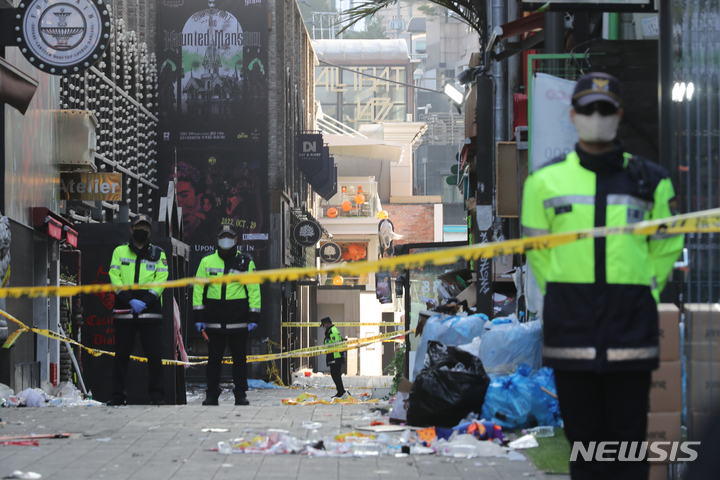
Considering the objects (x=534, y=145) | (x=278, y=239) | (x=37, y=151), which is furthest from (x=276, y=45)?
(x=534, y=145)

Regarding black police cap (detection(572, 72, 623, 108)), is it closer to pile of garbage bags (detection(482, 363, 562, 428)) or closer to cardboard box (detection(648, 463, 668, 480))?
cardboard box (detection(648, 463, 668, 480))

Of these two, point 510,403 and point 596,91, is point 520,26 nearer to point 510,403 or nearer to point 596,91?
point 510,403

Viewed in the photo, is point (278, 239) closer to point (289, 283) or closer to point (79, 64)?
point (289, 283)

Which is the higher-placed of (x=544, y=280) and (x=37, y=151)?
(x=37, y=151)

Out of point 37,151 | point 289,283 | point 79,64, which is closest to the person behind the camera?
point 79,64

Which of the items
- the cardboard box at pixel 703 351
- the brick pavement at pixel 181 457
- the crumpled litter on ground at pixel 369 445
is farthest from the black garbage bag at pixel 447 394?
the cardboard box at pixel 703 351

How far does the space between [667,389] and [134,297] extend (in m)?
6.72

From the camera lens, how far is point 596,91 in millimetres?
3588

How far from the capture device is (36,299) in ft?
44.9

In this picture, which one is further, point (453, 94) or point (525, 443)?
point (453, 94)

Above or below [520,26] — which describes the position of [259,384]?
below

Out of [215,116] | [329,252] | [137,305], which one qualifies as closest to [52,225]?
[137,305]

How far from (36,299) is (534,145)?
8.81 meters

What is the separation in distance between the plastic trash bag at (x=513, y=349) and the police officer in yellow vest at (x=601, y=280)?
4.30m
